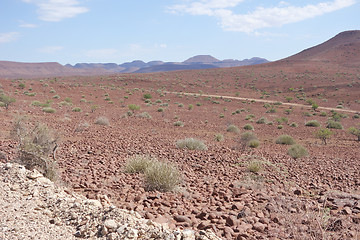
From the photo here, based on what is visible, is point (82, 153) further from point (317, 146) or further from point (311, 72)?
point (311, 72)

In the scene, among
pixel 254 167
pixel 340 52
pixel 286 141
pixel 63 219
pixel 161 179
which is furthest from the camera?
pixel 340 52

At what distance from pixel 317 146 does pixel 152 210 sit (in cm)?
1137

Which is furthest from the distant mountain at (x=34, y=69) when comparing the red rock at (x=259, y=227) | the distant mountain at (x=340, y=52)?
the red rock at (x=259, y=227)

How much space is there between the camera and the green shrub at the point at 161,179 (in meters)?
5.23

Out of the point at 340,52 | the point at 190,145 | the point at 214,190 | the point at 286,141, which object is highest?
the point at 340,52

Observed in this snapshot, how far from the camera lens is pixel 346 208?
4266mm

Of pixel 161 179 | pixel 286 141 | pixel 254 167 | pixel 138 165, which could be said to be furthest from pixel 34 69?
pixel 161 179

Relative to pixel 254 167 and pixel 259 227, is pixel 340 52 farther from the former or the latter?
pixel 259 227

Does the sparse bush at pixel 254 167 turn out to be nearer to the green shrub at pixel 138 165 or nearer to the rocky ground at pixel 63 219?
the green shrub at pixel 138 165

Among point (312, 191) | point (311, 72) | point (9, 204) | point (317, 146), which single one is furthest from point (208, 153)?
point (311, 72)

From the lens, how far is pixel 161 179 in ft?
17.3

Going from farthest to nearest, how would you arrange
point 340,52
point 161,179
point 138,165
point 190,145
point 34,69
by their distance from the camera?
point 34,69 < point 340,52 < point 190,145 < point 138,165 < point 161,179

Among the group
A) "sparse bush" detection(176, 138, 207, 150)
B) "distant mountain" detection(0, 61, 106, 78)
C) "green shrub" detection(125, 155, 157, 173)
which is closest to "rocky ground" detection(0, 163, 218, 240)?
"green shrub" detection(125, 155, 157, 173)

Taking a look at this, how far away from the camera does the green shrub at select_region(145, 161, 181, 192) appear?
5227mm
